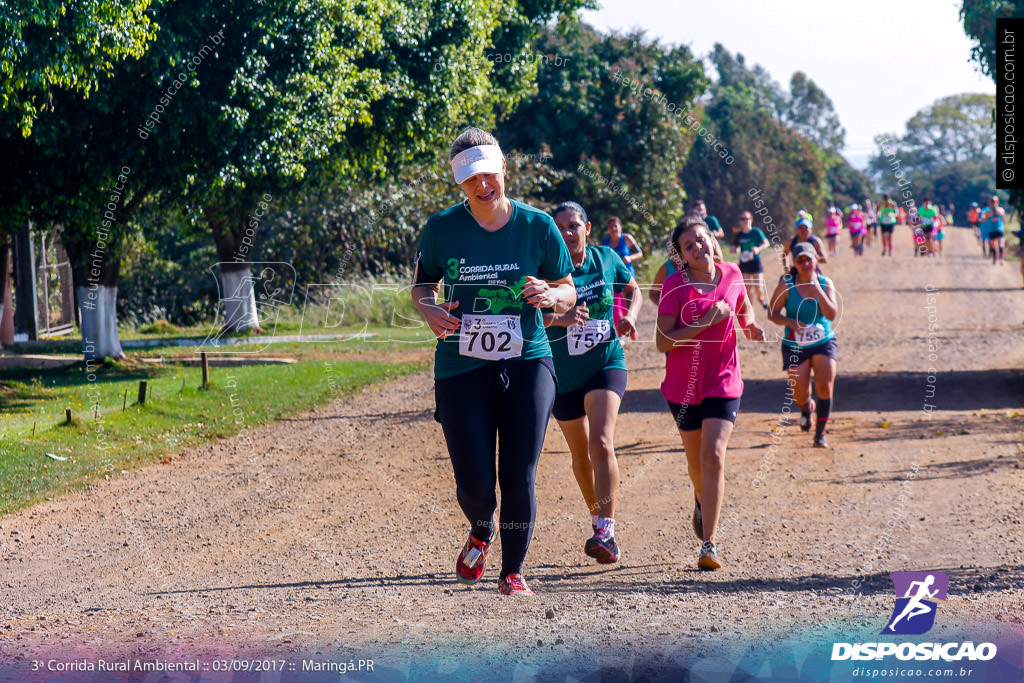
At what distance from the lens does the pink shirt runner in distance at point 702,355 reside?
657cm

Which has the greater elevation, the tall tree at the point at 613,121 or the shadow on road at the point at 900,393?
the tall tree at the point at 613,121

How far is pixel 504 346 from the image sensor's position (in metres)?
5.09

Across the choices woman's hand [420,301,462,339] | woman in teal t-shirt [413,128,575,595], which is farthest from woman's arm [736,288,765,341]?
woman's hand [420,301,462,339]

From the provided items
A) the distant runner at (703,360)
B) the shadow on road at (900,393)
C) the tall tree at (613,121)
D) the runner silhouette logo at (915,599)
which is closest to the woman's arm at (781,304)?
the shadow on road at (900,393)

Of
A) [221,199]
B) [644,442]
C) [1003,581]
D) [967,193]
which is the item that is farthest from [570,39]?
[967,193]

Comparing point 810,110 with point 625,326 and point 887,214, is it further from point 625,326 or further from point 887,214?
point 625,326

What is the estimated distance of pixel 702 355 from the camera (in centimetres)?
661

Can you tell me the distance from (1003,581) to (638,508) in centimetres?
281

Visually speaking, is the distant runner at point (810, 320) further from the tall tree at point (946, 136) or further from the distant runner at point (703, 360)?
the tall tree at point (946, 136)

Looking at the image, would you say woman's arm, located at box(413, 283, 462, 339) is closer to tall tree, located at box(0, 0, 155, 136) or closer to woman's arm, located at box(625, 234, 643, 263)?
tall tree, located at box(0, 0, 155, 136)

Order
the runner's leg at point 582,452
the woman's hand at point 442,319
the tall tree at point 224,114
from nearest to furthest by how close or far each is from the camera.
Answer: the woman's hand at point 442,319 < the runner's leg at point 582,452 < the tall tree at point 224,114

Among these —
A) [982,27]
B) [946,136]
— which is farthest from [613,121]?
[946,136]

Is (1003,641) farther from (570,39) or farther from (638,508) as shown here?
(570,39)

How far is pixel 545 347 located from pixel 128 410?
326 inches
